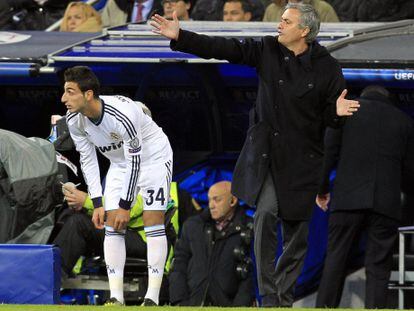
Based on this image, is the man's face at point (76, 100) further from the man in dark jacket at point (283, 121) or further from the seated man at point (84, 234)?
the seated man at point (84, 234)

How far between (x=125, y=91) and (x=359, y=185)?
257 centimetres

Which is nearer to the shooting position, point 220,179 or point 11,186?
point 11,186

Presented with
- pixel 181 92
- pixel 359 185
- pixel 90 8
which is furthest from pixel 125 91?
pixel 359 185

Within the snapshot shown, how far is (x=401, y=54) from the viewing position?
12250mm

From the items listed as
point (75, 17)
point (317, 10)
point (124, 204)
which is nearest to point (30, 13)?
point (75, 17)

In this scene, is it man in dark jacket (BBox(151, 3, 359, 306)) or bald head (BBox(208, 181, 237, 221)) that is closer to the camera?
man in dark jacket (BBox(151, 3, 359, 306))

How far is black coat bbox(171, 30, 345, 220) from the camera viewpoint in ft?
33.9

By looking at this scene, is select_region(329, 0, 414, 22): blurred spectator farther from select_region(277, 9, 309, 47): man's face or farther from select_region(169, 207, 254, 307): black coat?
select_region(277, 9, 309, 47): man's face

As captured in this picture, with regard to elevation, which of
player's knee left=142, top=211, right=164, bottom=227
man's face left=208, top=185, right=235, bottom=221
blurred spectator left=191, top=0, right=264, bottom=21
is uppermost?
blurred spectator left=191, top=0, right=264, bottom=21

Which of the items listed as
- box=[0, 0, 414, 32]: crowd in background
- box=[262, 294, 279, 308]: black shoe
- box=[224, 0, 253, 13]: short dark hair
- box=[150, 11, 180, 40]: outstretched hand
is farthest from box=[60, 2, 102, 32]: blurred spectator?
box=[262, 294, 279, 308]: black shoe

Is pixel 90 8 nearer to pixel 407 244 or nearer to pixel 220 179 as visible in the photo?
pixel 220 179

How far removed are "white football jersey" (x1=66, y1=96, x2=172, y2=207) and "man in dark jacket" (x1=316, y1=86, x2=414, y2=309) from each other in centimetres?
179

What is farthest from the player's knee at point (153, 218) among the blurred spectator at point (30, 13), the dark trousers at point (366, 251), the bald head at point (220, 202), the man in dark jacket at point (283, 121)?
the blurred spectator at point (30, 13)

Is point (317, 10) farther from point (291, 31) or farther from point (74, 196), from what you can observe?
point (291, 31)
